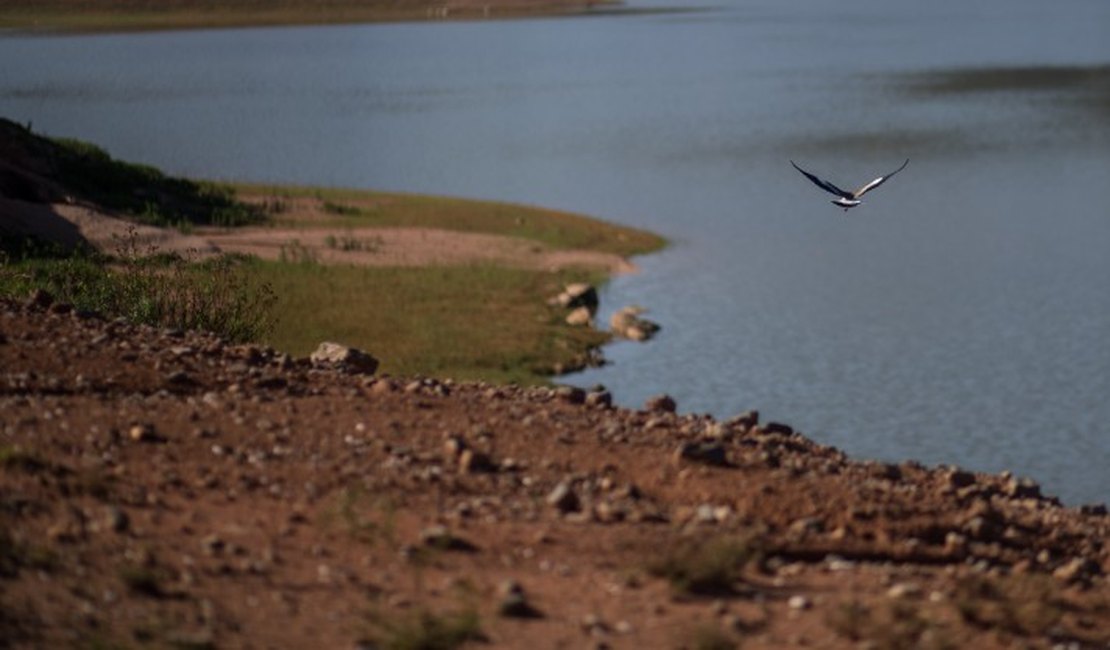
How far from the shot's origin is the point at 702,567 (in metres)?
6.89

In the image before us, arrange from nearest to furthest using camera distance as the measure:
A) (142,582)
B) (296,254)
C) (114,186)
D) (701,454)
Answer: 1. (142,582)
2. (701,454)
3. (296,254)
4. (114,186)

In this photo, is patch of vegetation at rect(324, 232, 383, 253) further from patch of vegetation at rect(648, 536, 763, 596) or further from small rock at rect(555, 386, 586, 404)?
patch of vegetation at rect(648, 536, 763, 596)

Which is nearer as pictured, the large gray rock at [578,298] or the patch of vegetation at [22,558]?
the patch of vegetation at [22,558]

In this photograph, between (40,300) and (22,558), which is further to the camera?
(40,300)

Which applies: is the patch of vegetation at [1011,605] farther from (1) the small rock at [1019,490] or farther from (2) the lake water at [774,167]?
(2) the lake water at [774,167]

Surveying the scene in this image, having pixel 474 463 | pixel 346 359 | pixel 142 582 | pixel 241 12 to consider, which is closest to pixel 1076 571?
pixel 474 463

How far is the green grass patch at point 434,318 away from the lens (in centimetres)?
2269

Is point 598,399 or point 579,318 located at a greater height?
point 598,399

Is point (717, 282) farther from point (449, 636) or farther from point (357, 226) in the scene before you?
point (449, 636)

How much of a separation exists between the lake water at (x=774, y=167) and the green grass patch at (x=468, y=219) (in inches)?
41.2

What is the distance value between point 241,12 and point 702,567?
331 ft

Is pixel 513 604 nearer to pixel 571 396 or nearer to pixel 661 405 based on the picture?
pixel 571 396

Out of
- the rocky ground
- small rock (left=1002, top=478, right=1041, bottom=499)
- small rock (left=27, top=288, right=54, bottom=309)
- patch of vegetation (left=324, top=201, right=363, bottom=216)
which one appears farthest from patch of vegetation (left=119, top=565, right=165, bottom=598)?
patch of vegetation (left=324, top=201, right=363, bottom=216)

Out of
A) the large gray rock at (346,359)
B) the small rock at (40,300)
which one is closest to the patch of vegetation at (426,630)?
the large gray rock at (346,359)
